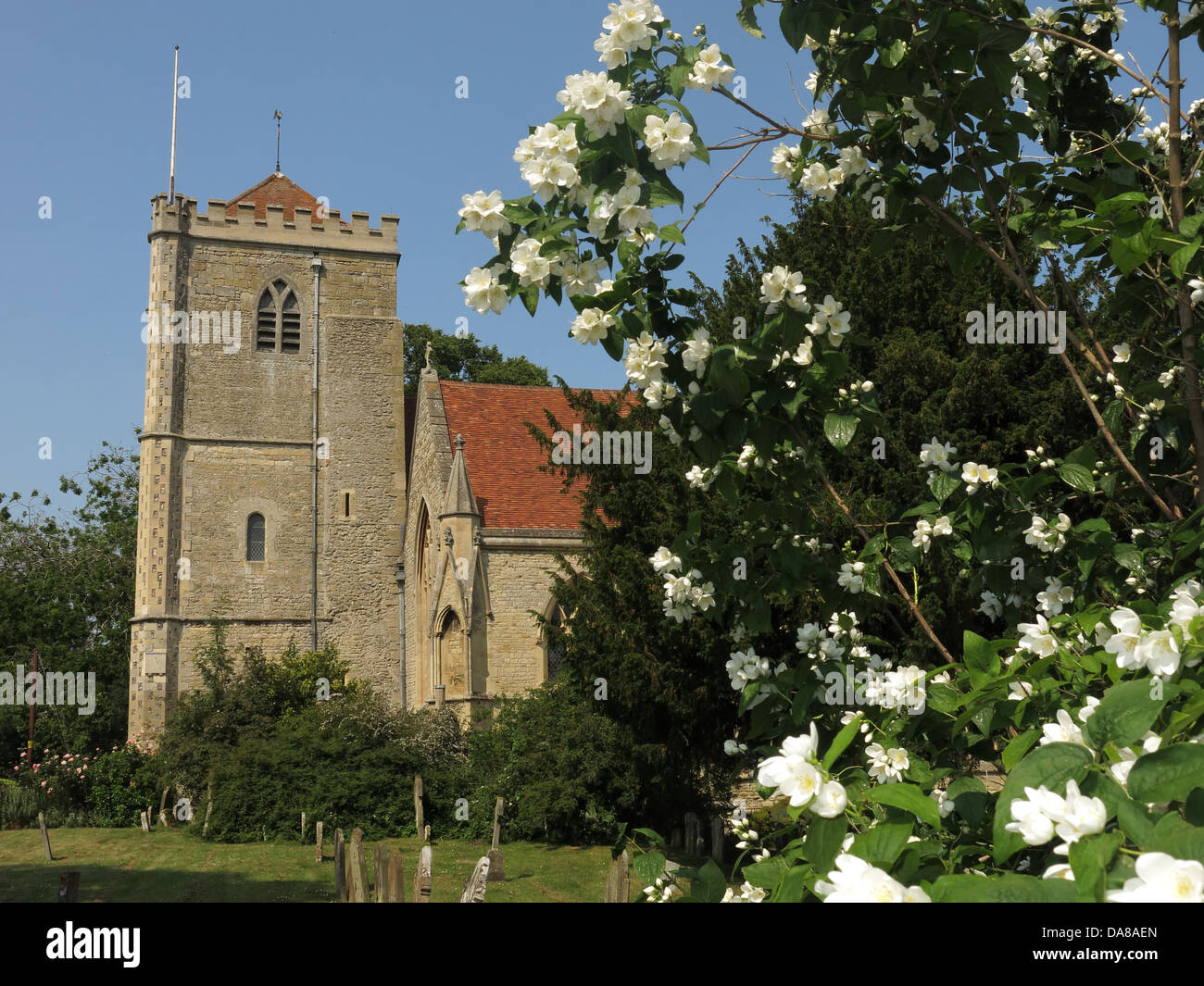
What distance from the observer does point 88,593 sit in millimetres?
39375

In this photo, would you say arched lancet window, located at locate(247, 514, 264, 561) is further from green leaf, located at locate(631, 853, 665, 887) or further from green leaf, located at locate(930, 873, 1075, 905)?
green leaf, located at locate(930, 873, 1075, 905)

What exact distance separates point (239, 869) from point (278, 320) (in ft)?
62.7

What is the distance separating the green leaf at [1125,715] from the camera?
5.54 ft

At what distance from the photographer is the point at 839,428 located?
9.75 feet

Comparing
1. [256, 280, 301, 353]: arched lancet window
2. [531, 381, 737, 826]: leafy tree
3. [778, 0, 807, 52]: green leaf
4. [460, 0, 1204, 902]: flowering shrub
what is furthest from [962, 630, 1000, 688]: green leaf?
[256, 280, 301, 353]: arched lancet window

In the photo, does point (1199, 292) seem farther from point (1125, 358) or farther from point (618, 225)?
point (618, 225)

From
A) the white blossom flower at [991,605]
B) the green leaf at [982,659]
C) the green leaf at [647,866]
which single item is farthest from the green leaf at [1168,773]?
the white blossom flower at [991,605]

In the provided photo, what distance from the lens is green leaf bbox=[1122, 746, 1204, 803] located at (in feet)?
5.17

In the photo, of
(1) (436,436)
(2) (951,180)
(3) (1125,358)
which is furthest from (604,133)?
(1) (436,436)

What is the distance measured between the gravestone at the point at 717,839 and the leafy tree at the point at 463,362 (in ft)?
95.0

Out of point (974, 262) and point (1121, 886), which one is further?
point (974, 262)

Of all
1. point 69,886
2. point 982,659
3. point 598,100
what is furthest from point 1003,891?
point 69,886

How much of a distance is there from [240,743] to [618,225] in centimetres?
2261
